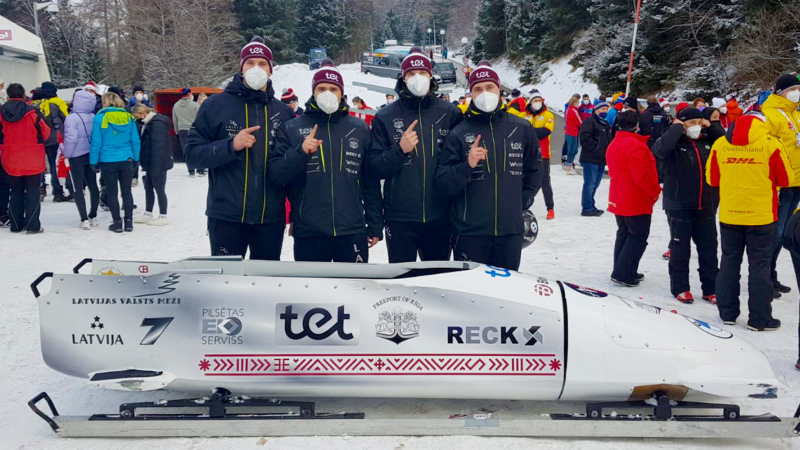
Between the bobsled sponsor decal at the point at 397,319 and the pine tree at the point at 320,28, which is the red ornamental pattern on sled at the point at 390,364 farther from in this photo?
the pine tree at the point at 320,28

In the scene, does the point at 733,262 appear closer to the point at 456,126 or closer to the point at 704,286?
the point at 704,286

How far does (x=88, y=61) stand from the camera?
38.6 metres

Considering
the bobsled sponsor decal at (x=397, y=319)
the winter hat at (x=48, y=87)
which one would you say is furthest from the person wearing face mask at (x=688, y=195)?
the winter hat at (x=48, y=87)

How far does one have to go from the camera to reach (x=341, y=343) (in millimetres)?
3520

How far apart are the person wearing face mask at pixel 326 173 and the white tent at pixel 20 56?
23092mm

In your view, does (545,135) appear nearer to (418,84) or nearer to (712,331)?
(418,84)

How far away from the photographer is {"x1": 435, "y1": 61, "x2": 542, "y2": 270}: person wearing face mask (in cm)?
436

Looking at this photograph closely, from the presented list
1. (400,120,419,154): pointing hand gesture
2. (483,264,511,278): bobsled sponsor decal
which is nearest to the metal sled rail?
(483,264,511,278): bobsled sponsor decal

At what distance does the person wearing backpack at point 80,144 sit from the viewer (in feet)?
29.0

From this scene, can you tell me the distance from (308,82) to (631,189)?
36.4 metres

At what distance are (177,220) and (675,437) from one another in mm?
8553

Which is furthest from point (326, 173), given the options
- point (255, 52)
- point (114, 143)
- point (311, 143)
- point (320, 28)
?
point (320, 28)

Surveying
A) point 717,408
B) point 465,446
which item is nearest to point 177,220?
point 465,446

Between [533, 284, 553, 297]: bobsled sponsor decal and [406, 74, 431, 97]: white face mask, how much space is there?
156 cm
